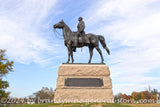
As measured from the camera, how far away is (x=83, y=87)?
984cm

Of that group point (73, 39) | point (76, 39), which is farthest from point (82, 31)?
point (73, 39)

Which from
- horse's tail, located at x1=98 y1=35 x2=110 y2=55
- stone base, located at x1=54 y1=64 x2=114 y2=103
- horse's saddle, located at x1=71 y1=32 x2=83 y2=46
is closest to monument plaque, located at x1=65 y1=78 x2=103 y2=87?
stone base, located at x1=54 y1=64 x2=114 y2=103

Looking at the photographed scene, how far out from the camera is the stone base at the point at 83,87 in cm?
962

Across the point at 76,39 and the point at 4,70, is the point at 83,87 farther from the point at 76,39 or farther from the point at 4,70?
the point at 4,70

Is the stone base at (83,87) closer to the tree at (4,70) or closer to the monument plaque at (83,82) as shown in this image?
the monument plaque at (83,82)

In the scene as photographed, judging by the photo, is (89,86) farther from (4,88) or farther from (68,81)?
(4,88)

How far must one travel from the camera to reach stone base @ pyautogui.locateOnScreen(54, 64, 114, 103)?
379 inches

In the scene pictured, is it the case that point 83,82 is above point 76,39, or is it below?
below

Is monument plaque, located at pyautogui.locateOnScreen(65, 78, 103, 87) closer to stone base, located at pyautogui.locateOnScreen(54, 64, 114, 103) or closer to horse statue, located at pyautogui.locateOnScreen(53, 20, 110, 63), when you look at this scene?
stone base, located at pyautogui.locateOnScreen(54, 64, 114, 103)

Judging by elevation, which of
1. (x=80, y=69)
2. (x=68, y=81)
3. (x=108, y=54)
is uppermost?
(x=108, y=54)

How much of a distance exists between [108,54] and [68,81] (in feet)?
12.5

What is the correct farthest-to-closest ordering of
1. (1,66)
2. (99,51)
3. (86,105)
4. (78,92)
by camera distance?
(1,66) → (99,51) → (78,92) → (86,105)

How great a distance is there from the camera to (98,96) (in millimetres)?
9766

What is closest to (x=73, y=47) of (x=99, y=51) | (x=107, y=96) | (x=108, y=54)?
(x=99, y=51)
